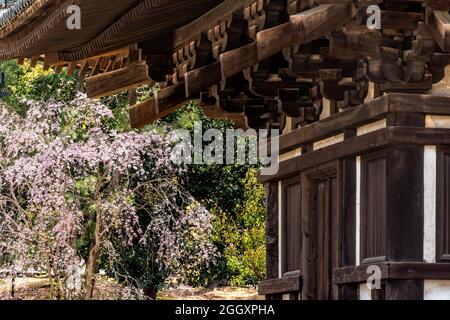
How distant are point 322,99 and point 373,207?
Answer: 167 centimetres

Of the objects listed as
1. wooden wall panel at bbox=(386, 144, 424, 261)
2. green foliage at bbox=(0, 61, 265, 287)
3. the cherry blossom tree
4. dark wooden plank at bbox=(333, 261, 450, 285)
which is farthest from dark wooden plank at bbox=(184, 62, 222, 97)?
green foliage at bbox=(0, 61, 265, 287)

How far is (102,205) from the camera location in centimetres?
2666

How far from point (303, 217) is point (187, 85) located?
1494 millimetres

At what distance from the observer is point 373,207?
995 cm

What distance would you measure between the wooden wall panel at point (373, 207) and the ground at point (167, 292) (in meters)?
17.2

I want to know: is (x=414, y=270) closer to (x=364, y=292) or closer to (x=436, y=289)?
(x=436, y=289)

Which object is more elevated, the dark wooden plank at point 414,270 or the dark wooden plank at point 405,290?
the dark wooden plank at point 414,270

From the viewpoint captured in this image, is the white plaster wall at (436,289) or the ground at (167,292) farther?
the ground at (167,292)

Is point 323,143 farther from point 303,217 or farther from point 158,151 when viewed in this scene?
point 158,151

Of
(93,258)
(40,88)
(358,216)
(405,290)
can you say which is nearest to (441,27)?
(405,290)

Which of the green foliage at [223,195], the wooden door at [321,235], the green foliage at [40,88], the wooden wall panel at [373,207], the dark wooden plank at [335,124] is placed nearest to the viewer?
the dark wooden plank at [335,124]

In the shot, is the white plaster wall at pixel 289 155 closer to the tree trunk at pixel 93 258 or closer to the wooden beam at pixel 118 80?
the wooden beam at pixel 118 80

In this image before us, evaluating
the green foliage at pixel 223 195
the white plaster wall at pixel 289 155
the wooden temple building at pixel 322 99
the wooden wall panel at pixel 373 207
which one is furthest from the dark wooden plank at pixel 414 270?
the green foliage at pixel 223 195

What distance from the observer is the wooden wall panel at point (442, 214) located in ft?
31.1
